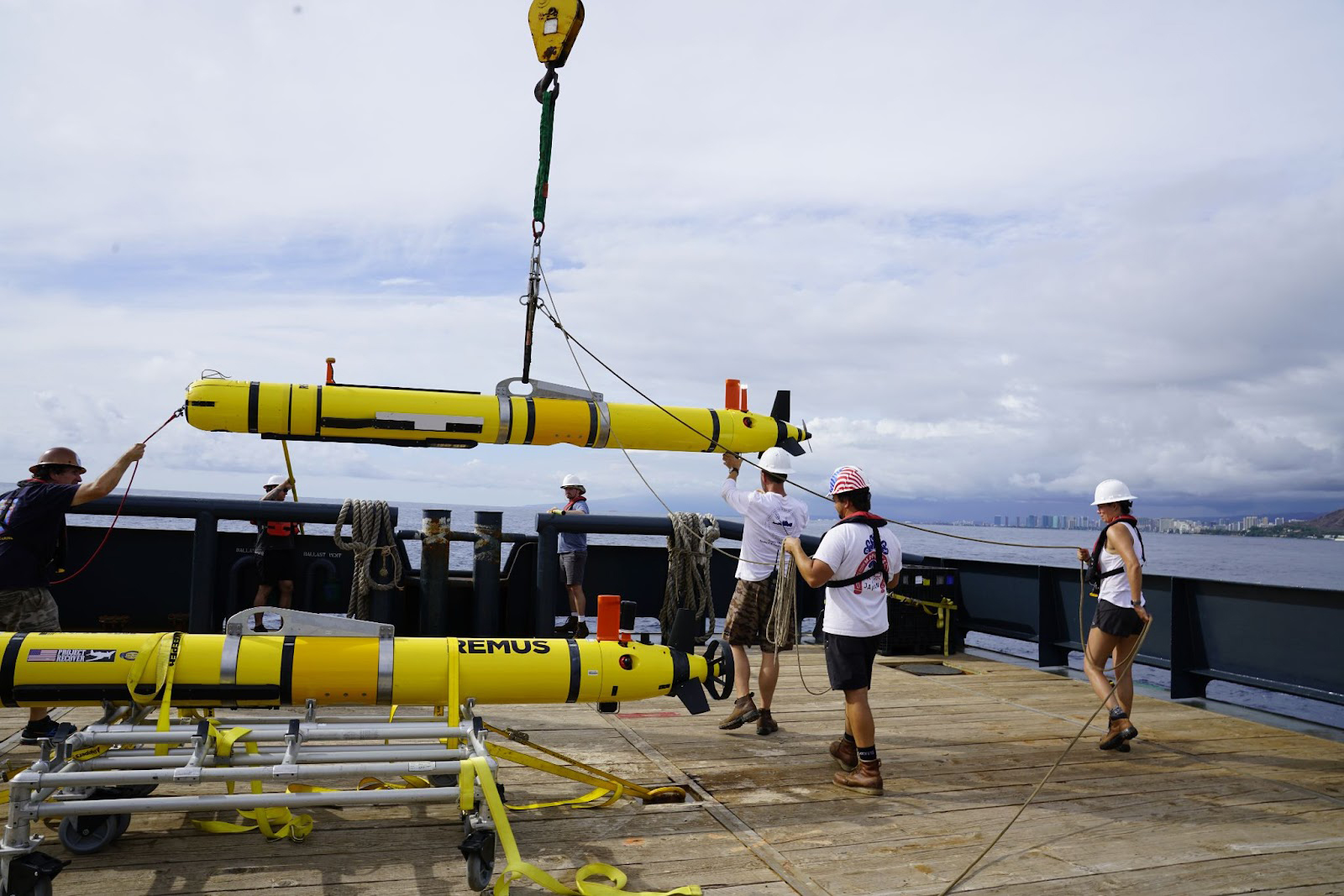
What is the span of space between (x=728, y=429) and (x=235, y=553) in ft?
16.2

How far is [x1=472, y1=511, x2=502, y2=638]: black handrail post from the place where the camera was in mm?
8273

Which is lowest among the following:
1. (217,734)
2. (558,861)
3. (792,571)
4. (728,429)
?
(558,861)

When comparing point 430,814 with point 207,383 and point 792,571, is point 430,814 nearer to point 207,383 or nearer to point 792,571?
point 792,571

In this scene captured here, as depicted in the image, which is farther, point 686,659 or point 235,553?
point 235,553

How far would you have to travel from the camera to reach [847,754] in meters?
5.52

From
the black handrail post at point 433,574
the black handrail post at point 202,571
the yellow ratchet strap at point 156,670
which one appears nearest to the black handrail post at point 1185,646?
the black handrail post at point 433,574

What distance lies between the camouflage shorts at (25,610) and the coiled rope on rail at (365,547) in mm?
2790

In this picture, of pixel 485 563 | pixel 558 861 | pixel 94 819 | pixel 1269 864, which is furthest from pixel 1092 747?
pixel 94 819

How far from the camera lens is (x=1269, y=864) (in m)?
4.22

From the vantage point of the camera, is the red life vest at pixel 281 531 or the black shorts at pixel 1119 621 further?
the red life vest at pixel 281 531

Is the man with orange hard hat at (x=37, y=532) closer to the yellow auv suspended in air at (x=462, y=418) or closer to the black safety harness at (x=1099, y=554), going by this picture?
the yellow auv suspended in air at (x=462, y=418)

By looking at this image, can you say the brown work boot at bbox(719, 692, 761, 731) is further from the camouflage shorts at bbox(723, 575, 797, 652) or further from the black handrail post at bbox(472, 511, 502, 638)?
the black handrail post at bbox(472, 511, 502, 638)

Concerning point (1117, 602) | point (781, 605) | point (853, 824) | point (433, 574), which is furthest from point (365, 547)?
point (1117, 602)

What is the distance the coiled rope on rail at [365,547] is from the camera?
325 inches
